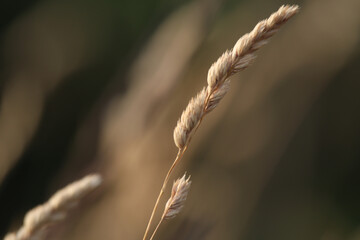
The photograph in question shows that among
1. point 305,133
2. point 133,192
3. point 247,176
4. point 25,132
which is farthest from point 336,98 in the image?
point 25,132

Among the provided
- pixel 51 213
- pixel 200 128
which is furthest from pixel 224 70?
pixel 200 128

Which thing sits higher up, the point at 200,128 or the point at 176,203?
the point at 176,203

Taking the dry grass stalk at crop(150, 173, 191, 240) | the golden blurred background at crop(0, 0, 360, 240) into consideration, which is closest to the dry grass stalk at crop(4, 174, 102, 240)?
the dry grass stalk at crop(150, 173, 191, 240)

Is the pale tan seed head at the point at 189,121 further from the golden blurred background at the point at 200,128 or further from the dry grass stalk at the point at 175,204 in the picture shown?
the golden blurred background at the point at 200,128

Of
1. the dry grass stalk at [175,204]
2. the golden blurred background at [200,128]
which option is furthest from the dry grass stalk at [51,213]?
the golden blurred background at [200,128]

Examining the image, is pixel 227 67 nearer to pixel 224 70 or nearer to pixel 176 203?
pixel 224 70

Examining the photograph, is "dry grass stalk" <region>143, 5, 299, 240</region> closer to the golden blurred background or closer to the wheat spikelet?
the wheat spikelet
